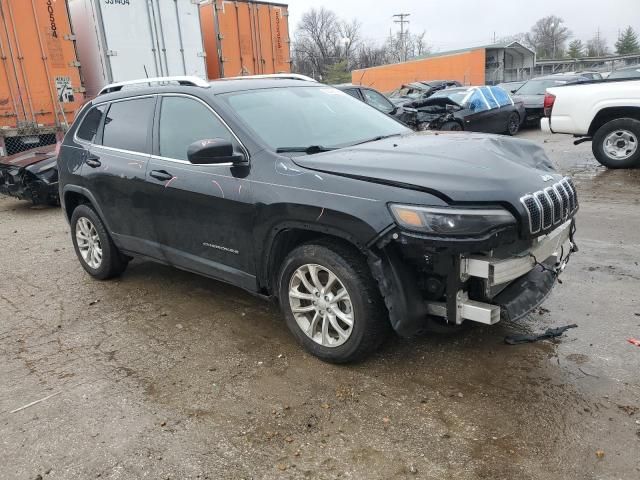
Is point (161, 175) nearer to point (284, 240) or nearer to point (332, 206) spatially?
point (284, 240)

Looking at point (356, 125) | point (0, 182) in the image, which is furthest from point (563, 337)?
point (0, 182)

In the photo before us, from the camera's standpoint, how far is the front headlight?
2.83 meters

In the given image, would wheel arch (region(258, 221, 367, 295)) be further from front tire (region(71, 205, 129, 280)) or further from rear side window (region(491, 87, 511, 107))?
rear side window (region(491, 87, 511, 107))

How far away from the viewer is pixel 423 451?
8.71 feet

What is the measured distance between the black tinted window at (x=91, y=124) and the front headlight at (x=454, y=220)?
11.2 ft

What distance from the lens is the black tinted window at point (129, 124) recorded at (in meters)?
4.48

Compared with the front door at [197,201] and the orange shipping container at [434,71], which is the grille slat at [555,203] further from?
the orange shipping container at [434,71]

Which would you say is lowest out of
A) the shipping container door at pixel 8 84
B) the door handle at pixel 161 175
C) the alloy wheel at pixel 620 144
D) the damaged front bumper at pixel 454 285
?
the alloy wheel at pixel 620 144

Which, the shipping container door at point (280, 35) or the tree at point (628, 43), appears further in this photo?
the tree at point (628, 43)

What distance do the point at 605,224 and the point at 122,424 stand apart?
555 cm

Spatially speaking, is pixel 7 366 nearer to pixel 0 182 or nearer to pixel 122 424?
pixel 122 424

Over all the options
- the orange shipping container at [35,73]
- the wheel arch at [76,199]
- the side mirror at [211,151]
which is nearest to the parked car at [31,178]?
the orange shipping container at [35,73]

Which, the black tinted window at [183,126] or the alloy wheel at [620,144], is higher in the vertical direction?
the black tinted window at [183,126]

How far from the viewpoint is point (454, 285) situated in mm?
2979
